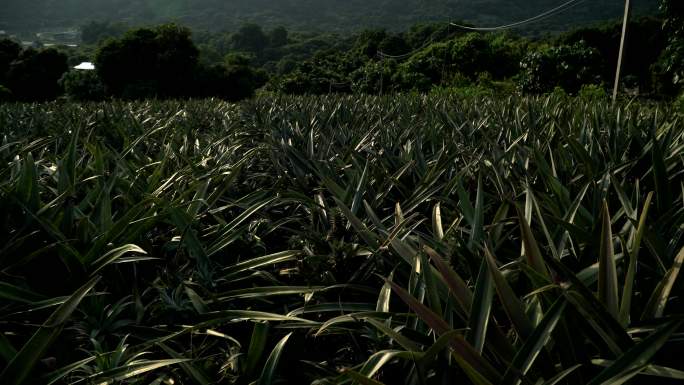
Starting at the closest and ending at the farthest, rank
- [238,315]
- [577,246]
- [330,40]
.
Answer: [238,315], [577,246], [330,40]

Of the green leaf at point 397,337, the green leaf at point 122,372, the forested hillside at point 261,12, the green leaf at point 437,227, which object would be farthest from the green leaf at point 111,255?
the forested hillside at point 261,12

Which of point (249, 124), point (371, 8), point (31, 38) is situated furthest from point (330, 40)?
point (249, 124)

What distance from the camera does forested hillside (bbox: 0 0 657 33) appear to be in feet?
315

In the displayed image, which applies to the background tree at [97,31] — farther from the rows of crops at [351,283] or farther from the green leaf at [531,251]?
the green leaf at [531,251]

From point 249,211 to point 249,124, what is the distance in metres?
2.22

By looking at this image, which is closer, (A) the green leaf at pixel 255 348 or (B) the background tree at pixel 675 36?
(A) the green leaf at pixel 255 348

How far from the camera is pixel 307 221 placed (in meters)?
1.80

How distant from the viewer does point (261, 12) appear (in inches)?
4653

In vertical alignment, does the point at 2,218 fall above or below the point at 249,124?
above

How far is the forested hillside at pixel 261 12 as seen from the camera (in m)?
96.0

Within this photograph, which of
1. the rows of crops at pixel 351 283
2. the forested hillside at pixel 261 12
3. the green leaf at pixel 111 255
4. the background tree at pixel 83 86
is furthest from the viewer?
the forested hillside at pixel 261 12

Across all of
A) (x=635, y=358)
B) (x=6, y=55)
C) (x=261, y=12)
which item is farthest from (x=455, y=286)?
(x=261, y=12)

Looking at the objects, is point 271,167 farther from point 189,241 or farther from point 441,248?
point 441,248

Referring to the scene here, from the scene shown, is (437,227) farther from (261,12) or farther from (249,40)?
(261,12)
